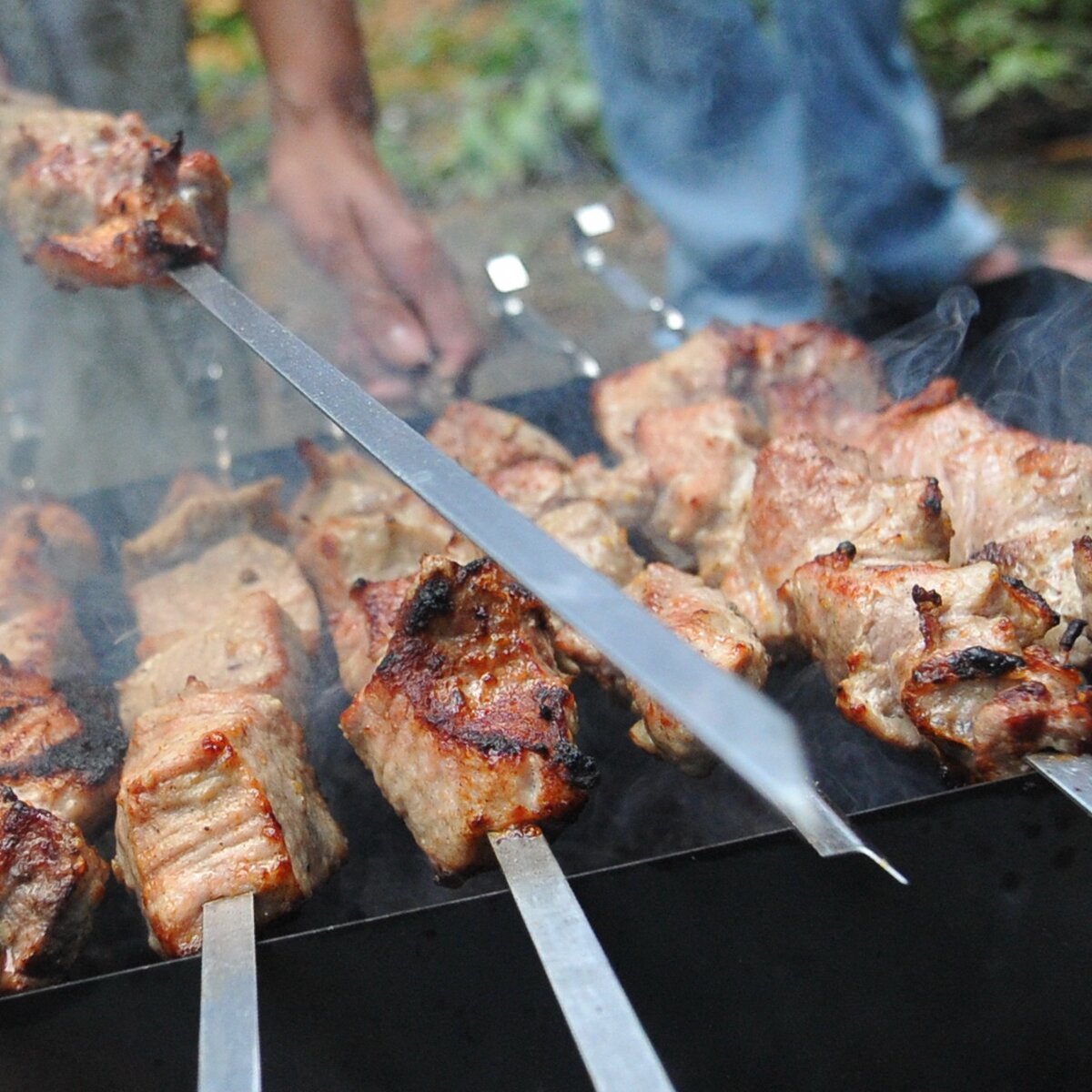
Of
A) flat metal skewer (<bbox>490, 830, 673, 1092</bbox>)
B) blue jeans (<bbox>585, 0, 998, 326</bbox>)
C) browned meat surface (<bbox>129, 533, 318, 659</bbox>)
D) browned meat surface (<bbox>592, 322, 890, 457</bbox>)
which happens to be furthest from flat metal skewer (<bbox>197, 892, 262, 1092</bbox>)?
blue jeans (<bbox>585, 0, 998, 326</bbox>)

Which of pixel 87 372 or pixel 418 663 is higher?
pixel 418 663

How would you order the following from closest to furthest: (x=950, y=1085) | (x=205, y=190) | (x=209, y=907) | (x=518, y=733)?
(x=209, y=907), (x=518, y=733), (x=950, y=1085), (x=205, y=190)

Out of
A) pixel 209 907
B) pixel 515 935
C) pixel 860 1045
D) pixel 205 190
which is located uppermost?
pixel 205 190

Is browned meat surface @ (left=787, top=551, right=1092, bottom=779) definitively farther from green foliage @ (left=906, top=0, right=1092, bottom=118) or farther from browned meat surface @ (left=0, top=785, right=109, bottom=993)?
green foliage @ (left=906, top=0, right=1092, bottom=118)

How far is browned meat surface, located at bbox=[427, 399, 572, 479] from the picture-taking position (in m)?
2.92

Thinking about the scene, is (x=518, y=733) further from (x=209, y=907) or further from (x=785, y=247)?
(x=785, y=247)

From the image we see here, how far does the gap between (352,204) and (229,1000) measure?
287cm

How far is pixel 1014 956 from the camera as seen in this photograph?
1.99 m

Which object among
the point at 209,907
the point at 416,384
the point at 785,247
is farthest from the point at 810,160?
the point at 209,907

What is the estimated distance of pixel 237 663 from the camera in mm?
2299

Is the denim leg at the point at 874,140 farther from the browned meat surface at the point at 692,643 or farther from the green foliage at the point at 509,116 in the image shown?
the green foliage at the point at 509,116

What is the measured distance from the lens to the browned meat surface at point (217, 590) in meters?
2.60

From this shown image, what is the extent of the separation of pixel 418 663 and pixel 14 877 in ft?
2.31

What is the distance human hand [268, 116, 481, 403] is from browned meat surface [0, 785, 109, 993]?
6.08 ft
